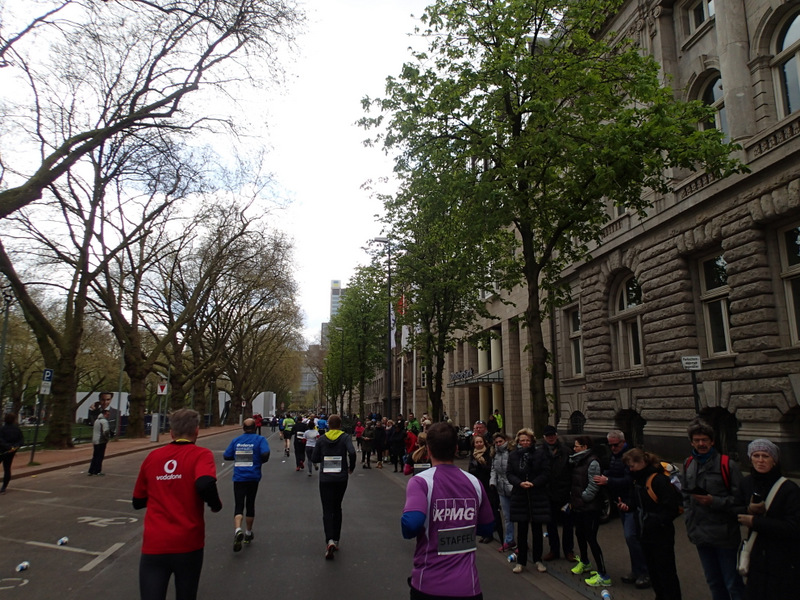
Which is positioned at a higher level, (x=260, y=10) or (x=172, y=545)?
(x=260, y=10)

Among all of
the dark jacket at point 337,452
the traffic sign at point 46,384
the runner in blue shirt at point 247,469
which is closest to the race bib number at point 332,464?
the dark jacket at point 337,452

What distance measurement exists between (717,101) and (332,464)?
51.4 ft

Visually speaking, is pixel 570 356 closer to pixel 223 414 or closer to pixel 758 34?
pixel 758 34

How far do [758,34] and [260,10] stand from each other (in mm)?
13470

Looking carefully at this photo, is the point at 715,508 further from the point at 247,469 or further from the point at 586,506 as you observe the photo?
the point at 247,469

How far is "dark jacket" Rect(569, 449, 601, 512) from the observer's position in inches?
267

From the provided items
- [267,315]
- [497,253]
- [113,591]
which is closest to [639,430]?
[497,253]

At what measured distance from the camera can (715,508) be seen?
487cm

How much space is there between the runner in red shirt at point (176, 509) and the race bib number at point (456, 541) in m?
1.63

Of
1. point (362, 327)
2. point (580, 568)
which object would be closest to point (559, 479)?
point (580, 568)

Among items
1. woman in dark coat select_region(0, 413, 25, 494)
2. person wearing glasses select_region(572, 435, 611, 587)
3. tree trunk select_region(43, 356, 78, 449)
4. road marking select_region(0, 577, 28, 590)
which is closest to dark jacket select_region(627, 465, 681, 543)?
person wearing glasses select_region(572, 435, 611, 587)

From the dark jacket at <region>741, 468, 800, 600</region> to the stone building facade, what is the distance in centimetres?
→ 863

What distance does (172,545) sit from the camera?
4012 millimetres

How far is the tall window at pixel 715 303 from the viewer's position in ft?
53.1
